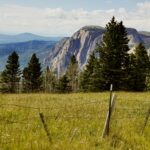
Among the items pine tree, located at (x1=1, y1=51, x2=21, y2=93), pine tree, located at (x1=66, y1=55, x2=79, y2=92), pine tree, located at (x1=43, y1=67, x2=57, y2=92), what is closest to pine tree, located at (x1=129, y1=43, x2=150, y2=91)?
pine tree, located at (x1=1, y1=51, x2=21, y2=93)

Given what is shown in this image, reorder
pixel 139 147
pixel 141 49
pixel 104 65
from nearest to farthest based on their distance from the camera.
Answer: pixel 139 147 → pixel 104 65 → pixel 141 49

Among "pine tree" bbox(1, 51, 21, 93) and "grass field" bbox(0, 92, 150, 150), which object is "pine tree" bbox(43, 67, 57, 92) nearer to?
"pine tree" bbox(1, 51, 21, 93)

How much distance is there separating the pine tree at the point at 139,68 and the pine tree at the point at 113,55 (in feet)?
28.7

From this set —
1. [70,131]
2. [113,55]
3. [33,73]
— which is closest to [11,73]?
[33,73]

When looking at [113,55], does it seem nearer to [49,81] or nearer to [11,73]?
[11,73]

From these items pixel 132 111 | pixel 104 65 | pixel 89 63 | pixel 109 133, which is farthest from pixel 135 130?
pixel 89 63

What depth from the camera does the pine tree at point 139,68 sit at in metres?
62.6

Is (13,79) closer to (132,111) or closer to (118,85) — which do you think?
(118,85)

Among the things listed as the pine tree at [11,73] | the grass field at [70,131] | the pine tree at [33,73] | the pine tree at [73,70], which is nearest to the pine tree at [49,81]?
the pine tree at [73,70]

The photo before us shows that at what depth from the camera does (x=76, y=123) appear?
13.8 meters

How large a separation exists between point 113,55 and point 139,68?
44.7 ft

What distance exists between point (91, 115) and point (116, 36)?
3761 centimetres

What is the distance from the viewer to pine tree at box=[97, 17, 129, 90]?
5178 centimetres

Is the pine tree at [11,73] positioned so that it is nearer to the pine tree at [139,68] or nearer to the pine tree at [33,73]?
the pine tree at [33,73]
